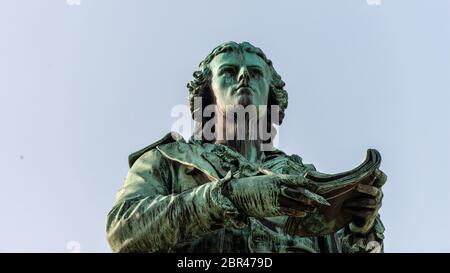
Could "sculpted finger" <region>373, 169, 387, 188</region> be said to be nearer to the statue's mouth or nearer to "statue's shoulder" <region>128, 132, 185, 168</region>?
the statue's mouth

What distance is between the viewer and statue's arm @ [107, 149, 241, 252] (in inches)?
608

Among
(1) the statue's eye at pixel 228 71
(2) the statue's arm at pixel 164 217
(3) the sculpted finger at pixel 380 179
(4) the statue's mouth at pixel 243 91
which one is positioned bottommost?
(2) the statue's arm at pixel 164 217

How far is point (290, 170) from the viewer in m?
17.1

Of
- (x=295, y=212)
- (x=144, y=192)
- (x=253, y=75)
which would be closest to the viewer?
(x=295, y=212)

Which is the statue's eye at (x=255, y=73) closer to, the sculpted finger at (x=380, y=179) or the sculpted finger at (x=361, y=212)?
the sculpted finger at (x=361, y=212)

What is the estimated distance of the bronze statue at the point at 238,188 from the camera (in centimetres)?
1532

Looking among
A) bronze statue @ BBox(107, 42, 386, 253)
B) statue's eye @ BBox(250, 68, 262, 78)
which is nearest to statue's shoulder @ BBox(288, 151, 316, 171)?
bronze statue @ BBox(107, 42, 386, 253)

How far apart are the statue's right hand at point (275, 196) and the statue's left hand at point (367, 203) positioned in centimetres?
61

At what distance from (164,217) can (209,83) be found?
132 inches

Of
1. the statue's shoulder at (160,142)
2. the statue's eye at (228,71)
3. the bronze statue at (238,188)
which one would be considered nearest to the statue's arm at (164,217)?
the bronze statue at (238,188)

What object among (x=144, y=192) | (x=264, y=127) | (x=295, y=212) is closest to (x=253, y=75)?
(x=264, y=127)

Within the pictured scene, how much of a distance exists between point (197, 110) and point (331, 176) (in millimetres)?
3651

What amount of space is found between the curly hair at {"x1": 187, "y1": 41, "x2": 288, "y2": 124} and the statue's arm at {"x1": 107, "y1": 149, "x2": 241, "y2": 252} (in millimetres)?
2252
